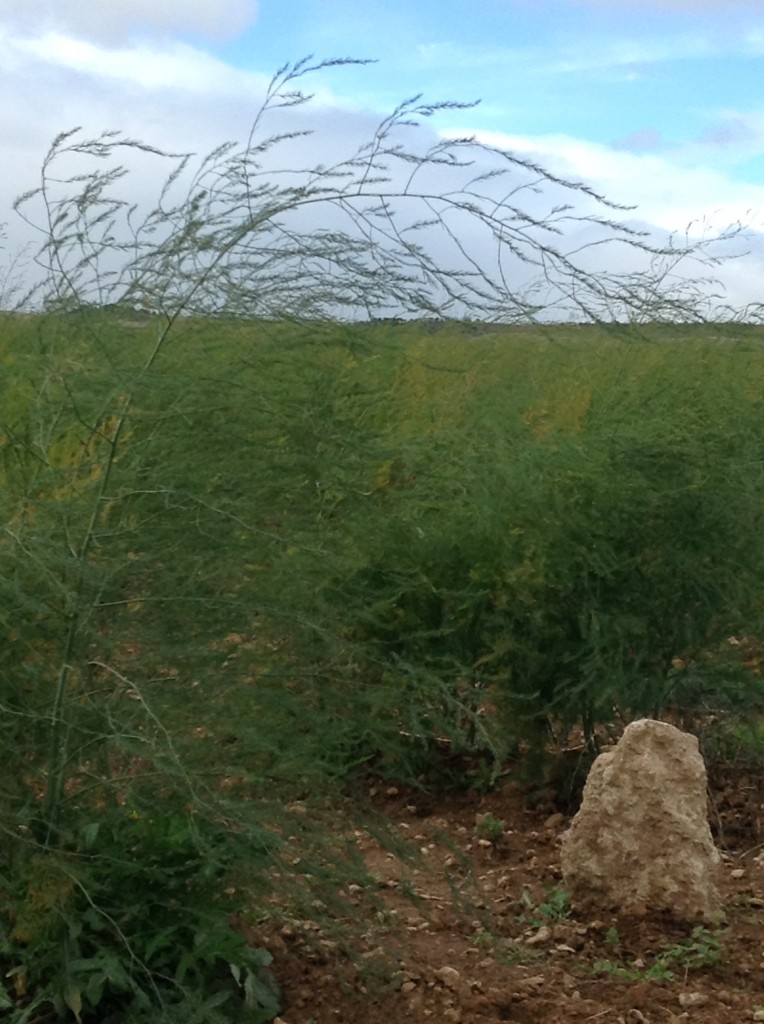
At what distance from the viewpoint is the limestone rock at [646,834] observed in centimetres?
450

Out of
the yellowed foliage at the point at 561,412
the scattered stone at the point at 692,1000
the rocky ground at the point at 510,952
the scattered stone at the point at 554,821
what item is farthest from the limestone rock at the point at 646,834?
the yellowed foliage at the point at 561,412

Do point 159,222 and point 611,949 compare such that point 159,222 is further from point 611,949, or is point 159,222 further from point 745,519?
point 745,519

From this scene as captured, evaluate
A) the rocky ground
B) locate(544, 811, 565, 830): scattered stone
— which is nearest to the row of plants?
the rocky ground

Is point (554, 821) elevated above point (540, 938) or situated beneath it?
elevated above

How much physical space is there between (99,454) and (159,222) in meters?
0.57

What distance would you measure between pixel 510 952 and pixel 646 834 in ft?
1.96

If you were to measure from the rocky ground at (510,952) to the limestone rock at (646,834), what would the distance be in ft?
0.22

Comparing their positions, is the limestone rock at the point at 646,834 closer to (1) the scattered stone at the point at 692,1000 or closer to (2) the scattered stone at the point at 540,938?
(2) the scattered stone at the point at 540,938

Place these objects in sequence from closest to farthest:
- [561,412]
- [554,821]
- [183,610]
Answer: [183,610], [554,821], [561,412]

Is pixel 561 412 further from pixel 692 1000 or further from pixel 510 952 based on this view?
pixel 692 1000

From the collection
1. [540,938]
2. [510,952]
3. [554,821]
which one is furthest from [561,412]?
[510,952]

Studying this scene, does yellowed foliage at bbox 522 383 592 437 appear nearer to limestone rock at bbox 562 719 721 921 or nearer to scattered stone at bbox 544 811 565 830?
scattered stone at bbox 544 811 565 830

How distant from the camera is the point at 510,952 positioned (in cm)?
422

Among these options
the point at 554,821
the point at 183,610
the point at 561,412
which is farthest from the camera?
the point at 561,412
